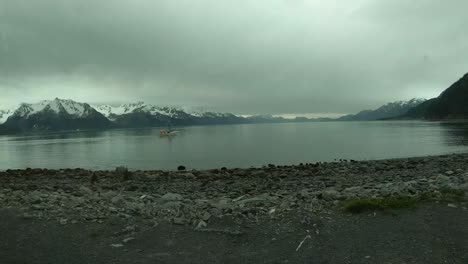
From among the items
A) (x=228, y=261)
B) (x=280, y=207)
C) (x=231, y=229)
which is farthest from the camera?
(x=280, y=207)

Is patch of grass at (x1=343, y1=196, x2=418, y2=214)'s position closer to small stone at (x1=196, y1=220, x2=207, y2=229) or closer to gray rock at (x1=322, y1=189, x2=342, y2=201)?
gray rock at (x1=322, y1=189, x2=342, y2=201)

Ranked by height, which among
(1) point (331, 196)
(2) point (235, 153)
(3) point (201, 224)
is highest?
(1) point (331, 196)

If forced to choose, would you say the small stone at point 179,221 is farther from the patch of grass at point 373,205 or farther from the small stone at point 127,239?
the patch of grass at point 373,205

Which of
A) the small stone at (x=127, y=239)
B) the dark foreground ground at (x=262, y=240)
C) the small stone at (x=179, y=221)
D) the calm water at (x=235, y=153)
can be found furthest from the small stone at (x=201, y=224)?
the calm water at (x=235, y=153)

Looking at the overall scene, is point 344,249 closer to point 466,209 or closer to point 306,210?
point 306,210

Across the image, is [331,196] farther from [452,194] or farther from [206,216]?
[206,216]

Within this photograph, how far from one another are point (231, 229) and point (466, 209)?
7046 millimetres

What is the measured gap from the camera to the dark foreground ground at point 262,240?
345 inches

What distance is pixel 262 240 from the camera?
9898mm

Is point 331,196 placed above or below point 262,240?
above

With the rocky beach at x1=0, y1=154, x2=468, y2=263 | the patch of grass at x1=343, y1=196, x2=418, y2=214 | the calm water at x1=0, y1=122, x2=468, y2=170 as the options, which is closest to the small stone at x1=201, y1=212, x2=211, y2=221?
the rocky beach at x1=0, y1=154, x2=468, y2=263

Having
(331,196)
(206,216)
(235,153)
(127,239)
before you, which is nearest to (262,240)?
(206,216)

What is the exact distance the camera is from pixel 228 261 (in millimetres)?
8688

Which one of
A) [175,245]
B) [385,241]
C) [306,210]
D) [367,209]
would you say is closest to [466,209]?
[367,209]
